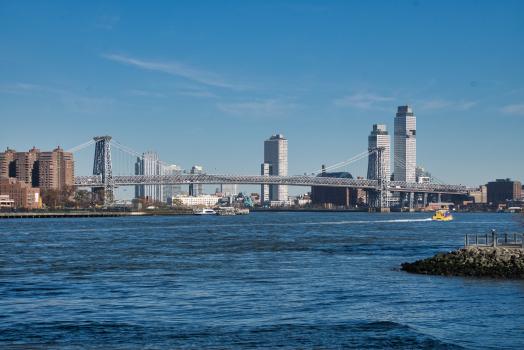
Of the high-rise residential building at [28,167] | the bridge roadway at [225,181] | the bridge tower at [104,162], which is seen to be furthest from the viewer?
the high-rise residential building at [28,167]

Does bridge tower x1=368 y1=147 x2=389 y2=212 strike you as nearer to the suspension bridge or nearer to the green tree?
the suspension bridge

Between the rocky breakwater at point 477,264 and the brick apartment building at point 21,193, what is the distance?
476 ft

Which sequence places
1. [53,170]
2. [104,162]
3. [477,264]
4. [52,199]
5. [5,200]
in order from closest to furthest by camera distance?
[477,264], [104,162], [52,199], [5,200], [53,170]

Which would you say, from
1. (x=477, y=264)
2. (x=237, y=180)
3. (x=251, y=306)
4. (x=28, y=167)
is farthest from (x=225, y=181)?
(x=251, y=306)

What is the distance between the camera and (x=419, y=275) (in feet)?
78.6

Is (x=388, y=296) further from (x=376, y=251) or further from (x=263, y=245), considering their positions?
(x=263, y=245)

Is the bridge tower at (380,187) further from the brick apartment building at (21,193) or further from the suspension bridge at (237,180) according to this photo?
the brick apartment building at (21,193)

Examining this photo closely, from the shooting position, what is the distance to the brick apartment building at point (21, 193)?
158 m

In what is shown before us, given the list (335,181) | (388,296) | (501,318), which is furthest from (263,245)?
(335,181)

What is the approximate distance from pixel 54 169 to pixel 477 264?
17907 centimetres

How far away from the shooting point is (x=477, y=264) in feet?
78.3

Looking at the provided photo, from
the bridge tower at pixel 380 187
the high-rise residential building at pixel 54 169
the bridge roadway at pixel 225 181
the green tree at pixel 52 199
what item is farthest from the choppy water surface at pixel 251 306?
the high-rise residential building at pixel 54 169

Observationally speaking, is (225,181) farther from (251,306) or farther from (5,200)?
(251,306)

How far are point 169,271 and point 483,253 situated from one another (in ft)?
40.2
